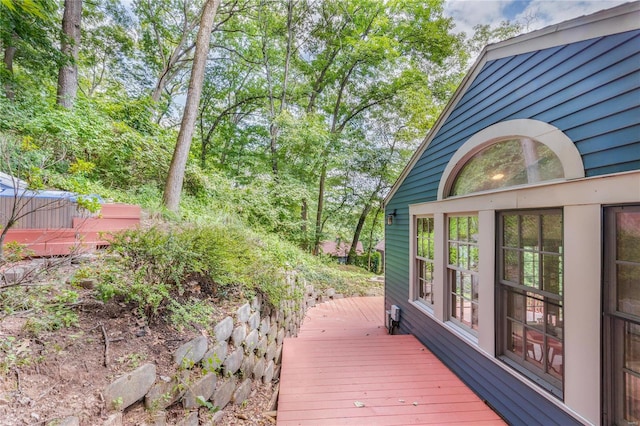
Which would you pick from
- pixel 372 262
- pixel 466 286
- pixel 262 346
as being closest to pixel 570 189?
pixel 466 286

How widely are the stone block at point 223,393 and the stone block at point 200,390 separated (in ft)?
0.25

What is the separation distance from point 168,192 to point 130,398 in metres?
5.03

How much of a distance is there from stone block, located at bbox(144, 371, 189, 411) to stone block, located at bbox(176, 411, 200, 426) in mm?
146

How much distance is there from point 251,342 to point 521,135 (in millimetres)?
3480

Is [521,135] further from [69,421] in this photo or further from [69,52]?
[69,52]

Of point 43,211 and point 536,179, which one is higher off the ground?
point 536,179

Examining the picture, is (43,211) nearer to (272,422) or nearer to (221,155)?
(272,422)

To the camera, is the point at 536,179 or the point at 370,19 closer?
the point at 536,179

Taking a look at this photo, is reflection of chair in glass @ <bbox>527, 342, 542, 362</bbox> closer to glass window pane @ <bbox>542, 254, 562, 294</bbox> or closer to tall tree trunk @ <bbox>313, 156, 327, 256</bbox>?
glass window pane @ <bbox>542, 254, 562, 294</bbox>

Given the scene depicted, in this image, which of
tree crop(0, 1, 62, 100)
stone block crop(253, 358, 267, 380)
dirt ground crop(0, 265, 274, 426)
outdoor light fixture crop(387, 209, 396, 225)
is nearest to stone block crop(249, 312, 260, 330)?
stone block crop(253, 358, 267, 380)

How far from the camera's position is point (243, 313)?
2953 millimetres

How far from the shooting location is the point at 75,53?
6777 millimetres

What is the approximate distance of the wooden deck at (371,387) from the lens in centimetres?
263

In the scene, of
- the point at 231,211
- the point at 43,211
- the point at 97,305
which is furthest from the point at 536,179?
the point at 231,211
